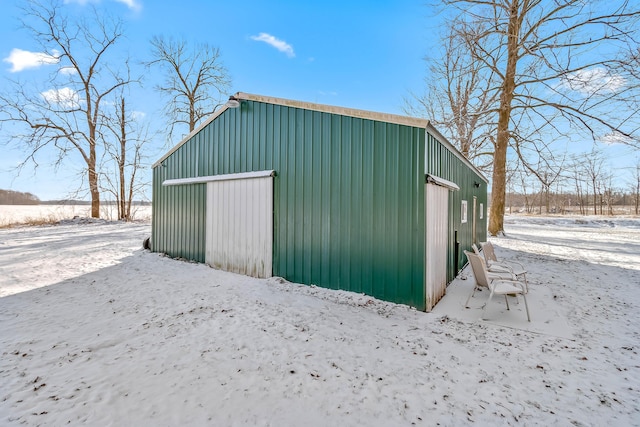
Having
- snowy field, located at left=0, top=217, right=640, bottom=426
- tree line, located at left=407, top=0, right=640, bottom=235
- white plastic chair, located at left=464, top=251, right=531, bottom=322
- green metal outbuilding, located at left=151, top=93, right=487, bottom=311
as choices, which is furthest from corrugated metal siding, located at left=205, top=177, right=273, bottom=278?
tree line, located at left=407, top=0, right=640, bottom=235

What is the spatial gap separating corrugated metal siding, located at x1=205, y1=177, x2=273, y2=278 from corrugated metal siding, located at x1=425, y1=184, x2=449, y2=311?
9.18 feet

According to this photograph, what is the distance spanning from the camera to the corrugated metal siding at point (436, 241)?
396 centimetres

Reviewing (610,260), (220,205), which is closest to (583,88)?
(610,260)

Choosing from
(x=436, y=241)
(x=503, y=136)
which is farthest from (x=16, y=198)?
(x=503, y=136)

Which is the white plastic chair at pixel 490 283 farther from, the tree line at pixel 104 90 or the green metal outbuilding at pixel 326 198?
the tree line at pixel 104 90

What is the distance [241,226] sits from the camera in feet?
19.3

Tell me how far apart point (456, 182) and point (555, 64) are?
7054 mm

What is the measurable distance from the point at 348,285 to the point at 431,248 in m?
1.36

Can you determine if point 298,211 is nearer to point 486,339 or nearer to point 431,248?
point 431,248

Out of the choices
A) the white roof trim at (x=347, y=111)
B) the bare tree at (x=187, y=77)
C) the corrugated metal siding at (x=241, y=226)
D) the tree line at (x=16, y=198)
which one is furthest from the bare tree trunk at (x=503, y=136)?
the tree line at (x=16, y=198)

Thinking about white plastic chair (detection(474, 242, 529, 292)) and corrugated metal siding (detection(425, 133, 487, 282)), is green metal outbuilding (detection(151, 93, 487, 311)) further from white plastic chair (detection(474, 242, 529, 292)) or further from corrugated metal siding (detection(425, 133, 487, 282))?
white plastic chair (detection(474, 242, 529, 292))

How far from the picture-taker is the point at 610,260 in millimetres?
7699

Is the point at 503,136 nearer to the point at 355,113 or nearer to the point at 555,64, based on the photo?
the point at 555,64

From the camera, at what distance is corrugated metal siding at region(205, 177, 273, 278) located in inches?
216
